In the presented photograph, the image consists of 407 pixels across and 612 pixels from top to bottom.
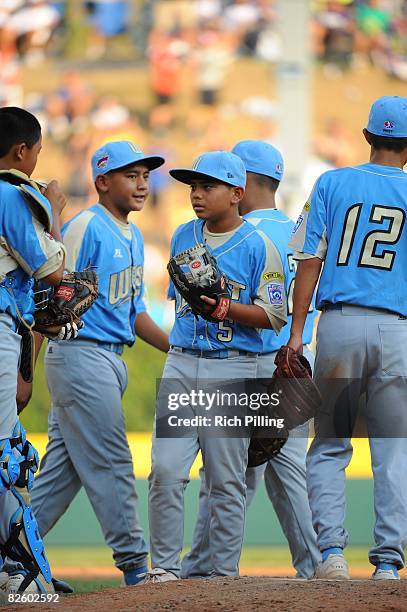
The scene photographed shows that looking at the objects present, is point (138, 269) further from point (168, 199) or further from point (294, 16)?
point (168, 199)

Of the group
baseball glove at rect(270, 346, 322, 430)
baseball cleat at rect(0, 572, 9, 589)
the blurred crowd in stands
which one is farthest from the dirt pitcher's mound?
the blurred crowd in stands

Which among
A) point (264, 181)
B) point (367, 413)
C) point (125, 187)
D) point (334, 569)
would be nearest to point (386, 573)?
point (334, 569)

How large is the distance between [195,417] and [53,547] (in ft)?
11.1

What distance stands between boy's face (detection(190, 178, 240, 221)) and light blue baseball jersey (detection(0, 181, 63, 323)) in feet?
3.70

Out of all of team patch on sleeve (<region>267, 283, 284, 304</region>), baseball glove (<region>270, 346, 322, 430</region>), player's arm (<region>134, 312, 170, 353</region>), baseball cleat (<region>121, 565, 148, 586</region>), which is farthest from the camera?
player's arm (<region>134, 312, 170, 353</region>)

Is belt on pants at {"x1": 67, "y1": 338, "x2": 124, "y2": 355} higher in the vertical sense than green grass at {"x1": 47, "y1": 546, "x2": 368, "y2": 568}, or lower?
higher

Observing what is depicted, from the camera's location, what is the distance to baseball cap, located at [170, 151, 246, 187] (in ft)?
20.2

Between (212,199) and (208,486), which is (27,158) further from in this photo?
(208,486)

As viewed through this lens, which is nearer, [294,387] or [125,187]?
[294,387]

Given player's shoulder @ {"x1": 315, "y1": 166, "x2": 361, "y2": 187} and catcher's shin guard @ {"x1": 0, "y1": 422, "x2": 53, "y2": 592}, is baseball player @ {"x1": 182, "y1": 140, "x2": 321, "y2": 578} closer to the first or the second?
player's shoulder @ {"x1": 315, "y1": 166, "x2": 361, "y2": 187}

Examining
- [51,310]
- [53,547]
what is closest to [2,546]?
[51,310]

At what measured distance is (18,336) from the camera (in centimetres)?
527

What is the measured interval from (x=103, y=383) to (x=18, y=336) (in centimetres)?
125

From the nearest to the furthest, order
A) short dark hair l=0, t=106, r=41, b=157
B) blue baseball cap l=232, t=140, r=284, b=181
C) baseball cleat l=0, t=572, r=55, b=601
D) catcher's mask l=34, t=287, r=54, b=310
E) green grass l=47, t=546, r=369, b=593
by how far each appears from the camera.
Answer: baseball cleat l=0, t=572, r=55, b=601
short dark hair l=0, t=106, r=41, b=157
catcher's mask l=34, t=287, r=54, b=310
blue baseball cap l=232, t=140, r=284, b=181
green grass l=47, t=546, r=369, b=593
